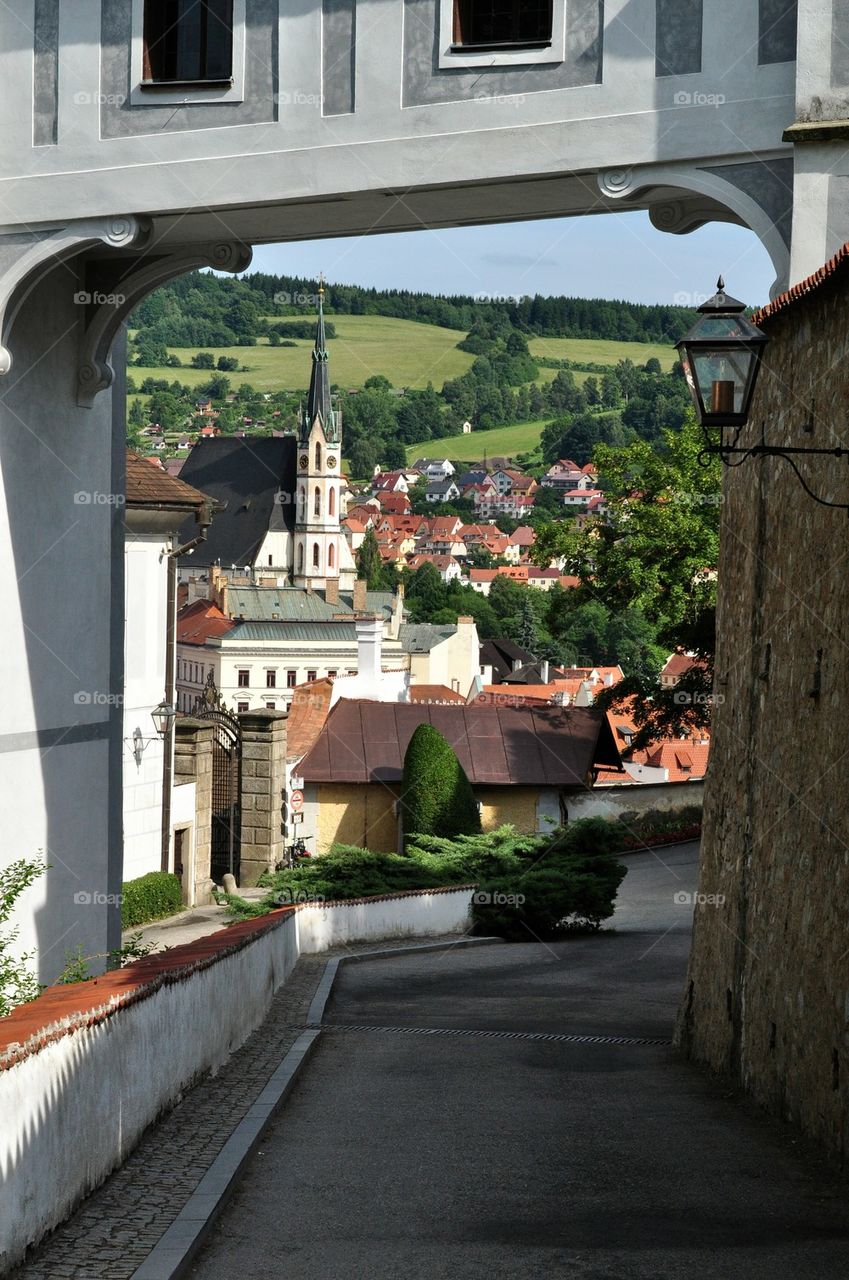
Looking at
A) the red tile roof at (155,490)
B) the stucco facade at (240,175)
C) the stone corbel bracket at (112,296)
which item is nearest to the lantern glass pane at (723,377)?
the stucco facade at (240,175)

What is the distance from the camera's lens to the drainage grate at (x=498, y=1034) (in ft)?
45.3

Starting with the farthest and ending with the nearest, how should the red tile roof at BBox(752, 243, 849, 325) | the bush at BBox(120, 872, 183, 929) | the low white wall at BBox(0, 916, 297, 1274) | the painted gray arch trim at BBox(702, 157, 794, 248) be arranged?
the bush at BBox(120, 872, 183, 929), the painted gray arch trim at BBox(702, 157, 794, 248), the red tile roof at BBox(752, 243, 849, 325), the low white wall at BBox(0, 916, 297, 1274)

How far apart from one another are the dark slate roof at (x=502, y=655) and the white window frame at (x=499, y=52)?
408ft

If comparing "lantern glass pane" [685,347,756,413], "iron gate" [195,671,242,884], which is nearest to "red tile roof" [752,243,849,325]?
"lantern glass pane" [685,347,756,413]

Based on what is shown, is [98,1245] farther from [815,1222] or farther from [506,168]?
[506,168]

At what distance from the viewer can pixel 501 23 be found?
39.0ft

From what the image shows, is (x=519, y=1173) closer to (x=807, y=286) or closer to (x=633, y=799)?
(x=807, y=286)

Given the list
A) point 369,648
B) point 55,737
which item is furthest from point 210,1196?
point 369,648

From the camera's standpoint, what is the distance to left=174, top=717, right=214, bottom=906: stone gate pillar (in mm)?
33500

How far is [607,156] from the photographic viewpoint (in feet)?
37.7

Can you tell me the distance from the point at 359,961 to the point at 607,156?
13.0 metres

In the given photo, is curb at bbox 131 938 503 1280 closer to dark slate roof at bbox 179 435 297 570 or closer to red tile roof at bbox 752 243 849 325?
red tile roof at bbox 752 243 849 325

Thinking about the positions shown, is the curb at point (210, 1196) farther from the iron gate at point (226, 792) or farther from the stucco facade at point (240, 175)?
the iron gate at point (226, 792)

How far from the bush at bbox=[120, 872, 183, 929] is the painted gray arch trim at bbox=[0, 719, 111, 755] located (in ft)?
50.8
